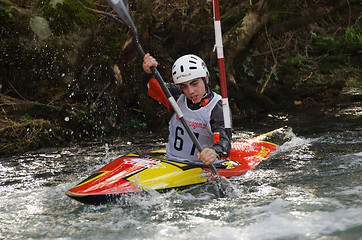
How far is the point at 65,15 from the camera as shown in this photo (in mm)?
7797

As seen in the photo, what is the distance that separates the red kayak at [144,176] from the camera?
11.6ft

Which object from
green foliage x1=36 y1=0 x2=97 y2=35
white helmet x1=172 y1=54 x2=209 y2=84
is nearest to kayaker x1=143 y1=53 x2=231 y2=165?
white helmet x1=172 y1=54 x2=209 y2=84

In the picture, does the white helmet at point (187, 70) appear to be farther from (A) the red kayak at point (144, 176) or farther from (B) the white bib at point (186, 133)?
(A) the red kayak at point (144, 176)

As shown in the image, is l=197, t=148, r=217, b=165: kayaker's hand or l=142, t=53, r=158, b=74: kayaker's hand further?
l=142, t=53, r=158, b=74: kayaker's hand

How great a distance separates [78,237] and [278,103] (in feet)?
24.2

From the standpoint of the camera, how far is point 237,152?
4.99 metres

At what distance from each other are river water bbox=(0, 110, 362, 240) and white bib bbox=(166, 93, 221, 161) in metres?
0.46

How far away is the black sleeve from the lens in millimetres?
3830

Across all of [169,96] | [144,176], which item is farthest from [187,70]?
[144,176]

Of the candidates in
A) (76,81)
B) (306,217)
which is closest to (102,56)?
(76,81)

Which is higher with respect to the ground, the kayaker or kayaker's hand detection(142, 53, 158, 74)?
kayaker's hand detection(142, 53, 158, 74)

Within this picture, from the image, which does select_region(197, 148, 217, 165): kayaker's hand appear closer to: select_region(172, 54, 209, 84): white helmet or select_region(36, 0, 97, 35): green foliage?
select_region(172, 54, 209, 84): white helmet

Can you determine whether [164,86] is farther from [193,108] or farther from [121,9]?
[121,9]

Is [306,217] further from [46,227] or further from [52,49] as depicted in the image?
[52,49]
